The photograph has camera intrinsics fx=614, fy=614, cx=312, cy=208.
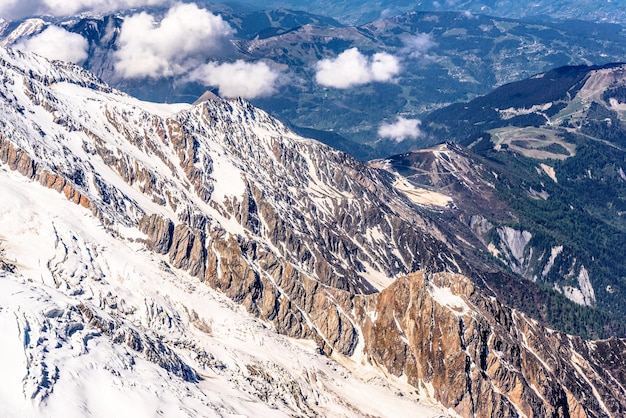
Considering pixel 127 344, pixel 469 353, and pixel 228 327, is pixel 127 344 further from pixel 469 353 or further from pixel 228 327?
pixel 469 353

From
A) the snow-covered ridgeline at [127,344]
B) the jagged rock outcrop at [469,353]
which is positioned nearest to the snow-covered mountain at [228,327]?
the jagged rock outcrop at [469,353]

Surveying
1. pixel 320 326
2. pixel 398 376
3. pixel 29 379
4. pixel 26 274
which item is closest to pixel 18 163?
pixel 26 274

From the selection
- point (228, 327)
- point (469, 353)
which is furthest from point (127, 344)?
point (469, 353)

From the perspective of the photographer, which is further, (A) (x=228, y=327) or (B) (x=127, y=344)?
(A) (x=228, y=327)

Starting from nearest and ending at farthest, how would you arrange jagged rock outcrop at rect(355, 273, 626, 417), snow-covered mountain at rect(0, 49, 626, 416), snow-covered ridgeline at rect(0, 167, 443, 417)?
1. snow-covered ridgeline at rect(0, 167, 443, 417)
2. snow-covered mountain at rect(0, 49, 626, 416)
3. jagged rock outcrop at rect(355, 273, 626, 417)

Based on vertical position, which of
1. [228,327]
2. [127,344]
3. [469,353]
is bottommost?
[228,327]

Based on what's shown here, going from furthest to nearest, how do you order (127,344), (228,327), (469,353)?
(469,353), (228,327), (127,344)

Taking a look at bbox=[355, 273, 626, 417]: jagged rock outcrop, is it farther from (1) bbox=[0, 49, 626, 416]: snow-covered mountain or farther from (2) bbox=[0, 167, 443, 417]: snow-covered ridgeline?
(2) bbox=[0, 167, 443, 417]: snow-covered ridgeline

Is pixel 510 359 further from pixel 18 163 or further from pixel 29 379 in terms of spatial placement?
pixel 18 163

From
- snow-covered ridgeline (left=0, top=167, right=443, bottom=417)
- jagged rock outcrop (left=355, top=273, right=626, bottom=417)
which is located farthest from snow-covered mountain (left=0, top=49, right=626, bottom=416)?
snow-covered ridgeline (left=0, top=167, right=443, bottom=417)

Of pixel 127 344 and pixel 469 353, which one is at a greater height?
pixel 127 344

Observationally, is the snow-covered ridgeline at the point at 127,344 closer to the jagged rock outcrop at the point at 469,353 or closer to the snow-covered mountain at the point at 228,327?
the snow-covered mountain at the point at 228,327
